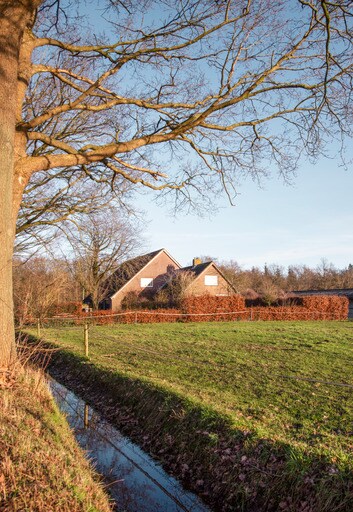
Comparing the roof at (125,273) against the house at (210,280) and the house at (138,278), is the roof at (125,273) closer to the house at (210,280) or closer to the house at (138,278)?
the house at (138,278)

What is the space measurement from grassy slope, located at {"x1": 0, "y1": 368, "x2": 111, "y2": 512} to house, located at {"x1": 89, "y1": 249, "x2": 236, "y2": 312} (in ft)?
118

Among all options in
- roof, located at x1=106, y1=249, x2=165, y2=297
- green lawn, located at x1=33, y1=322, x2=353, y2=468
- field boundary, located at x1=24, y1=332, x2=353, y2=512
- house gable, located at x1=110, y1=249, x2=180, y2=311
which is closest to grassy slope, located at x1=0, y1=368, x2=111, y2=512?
field boundary, located at x1=24, y1=332, x2=353, y2=512

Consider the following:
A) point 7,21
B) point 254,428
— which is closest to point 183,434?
point 254,428

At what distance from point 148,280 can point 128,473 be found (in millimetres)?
38736

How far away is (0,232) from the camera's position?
6945mm

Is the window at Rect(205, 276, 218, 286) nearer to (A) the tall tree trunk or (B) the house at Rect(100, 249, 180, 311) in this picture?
(B) the house at Rect(100, 249, 180, 311)

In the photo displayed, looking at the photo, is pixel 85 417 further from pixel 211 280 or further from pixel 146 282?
pixel 146 282

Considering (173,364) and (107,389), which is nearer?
(107,389)

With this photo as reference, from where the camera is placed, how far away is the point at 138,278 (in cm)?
4500

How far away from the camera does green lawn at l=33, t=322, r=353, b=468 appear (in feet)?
21.9

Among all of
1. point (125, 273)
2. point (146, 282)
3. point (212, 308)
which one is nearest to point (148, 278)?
point (146, 282)

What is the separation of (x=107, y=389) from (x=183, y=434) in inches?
155

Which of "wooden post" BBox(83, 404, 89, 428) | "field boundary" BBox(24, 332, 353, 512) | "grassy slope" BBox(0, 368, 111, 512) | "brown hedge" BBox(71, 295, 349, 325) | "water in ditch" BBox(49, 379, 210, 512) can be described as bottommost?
"water in ditch" BBox(49, 379, 210, 512)

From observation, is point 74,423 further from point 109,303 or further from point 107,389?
point 109,303
